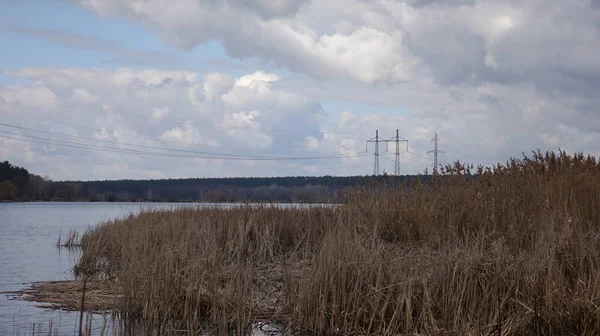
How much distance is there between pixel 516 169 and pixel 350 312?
825cm

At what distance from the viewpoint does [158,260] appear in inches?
399

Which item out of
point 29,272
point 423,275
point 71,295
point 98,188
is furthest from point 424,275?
point 98,188

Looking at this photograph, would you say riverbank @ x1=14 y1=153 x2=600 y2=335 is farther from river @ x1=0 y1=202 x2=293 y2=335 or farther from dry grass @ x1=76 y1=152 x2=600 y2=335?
river @ x1=0 y1=202 x2=293 y2=335

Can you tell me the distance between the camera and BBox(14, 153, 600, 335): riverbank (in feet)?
26.1

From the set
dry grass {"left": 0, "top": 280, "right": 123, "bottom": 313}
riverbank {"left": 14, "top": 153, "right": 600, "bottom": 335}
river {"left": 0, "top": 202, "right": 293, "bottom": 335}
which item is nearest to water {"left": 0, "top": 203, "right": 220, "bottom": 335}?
river {"left": 0, "top": 202, "right": 293, "bottom": 335}

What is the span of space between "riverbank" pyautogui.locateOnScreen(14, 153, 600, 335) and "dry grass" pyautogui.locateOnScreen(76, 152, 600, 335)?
0.02 m

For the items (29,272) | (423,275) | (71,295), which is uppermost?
(423,275)

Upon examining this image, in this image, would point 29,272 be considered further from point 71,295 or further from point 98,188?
point 98,188

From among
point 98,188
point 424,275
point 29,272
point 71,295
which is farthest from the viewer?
point 98,188

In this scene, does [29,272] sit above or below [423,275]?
below

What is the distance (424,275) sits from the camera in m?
8.59

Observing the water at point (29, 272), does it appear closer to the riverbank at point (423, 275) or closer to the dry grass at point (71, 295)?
the dry grass at point (71, 295)

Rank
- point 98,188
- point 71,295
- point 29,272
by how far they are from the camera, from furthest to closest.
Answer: point 98,188 → point 29,272 → point 71,295

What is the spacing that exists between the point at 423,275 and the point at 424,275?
0.01m
